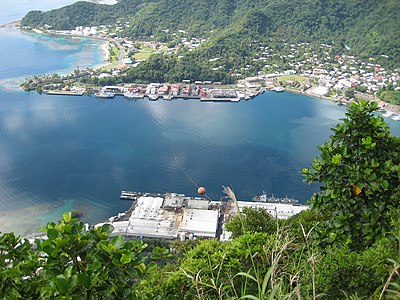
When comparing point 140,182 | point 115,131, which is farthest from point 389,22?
point 140,182

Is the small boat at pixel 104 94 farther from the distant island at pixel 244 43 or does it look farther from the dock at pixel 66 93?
the distant island at pixel 244 43

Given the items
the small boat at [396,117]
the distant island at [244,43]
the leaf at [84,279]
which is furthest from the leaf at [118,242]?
the distant island at [244,43]

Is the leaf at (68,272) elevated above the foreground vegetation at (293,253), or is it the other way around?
the leaf at (68,272)

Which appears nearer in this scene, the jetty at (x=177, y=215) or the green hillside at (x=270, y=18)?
the jetty at (x=177, y=215)

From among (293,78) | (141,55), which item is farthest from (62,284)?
(141,55)

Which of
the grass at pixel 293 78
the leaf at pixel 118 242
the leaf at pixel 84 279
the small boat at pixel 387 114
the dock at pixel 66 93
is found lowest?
the dock at pixel 66 93

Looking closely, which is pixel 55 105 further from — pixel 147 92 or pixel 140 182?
pixel 140 182
